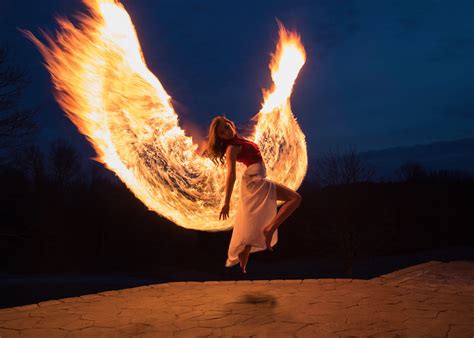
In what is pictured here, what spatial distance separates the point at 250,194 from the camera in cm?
680

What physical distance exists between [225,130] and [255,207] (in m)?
1.33

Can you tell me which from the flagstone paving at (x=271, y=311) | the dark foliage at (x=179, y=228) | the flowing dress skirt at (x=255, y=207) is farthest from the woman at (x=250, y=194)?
the dark foliage at (x=179, y=228)

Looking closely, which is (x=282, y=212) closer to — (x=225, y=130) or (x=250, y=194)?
(x=250, y=194)

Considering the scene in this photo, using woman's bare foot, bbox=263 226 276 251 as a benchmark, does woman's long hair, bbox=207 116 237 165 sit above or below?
above

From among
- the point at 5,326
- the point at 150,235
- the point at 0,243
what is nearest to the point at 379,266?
the point at 150,235

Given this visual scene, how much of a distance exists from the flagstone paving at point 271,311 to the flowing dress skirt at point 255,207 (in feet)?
2.97

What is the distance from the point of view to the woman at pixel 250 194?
676cm

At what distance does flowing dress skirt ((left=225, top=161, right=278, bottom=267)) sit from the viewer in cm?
677

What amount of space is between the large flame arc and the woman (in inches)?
20.9

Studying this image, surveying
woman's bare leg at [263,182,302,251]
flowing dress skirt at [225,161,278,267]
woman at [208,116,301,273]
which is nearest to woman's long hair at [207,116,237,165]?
woman at [208,116,301,273]

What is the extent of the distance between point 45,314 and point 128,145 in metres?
2.99

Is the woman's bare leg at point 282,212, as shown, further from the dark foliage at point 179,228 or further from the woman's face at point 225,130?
the dark foliage at point 179,228

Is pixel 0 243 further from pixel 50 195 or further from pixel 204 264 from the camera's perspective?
pixel 204 264

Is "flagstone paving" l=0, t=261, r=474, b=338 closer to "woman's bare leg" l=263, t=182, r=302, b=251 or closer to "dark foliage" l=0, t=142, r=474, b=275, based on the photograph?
"woman's bare leg" l=263, t=182, r=302, b=251
